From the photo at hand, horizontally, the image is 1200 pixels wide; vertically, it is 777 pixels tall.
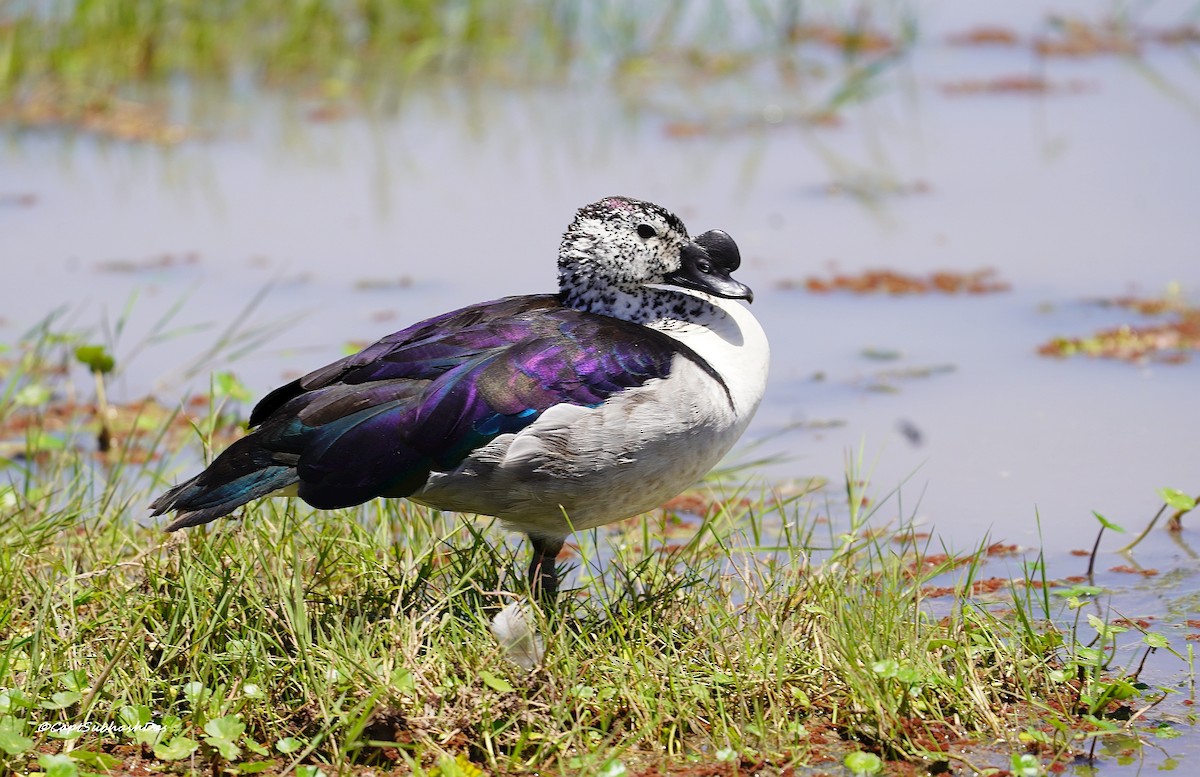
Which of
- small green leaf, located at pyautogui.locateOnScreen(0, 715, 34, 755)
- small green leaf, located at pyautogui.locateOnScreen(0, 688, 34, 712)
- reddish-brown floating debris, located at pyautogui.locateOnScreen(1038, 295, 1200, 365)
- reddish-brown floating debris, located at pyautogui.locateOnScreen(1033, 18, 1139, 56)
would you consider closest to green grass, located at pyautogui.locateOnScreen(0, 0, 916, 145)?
reddish-brown floating debris, located at pyautogui.locateOnScreen(1033, 18, 1139, 56)

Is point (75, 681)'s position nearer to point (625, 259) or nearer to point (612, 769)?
point (612, 769)

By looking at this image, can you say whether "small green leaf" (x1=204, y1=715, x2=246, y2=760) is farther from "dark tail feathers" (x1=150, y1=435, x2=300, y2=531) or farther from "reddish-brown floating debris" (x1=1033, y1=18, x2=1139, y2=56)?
"reddish-brown floating debris" (x1=1033, y1=18, x2=1139, y2=56)

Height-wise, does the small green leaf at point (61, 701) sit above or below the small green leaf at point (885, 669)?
below

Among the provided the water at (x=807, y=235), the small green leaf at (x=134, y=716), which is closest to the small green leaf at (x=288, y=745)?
the small green leaf at (x=134, y=716)

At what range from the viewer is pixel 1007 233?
8.43m

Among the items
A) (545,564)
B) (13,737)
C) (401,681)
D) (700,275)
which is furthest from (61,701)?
(700,275)

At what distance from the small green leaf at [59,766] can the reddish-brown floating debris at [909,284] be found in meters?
4.70

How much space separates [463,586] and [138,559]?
0.84 m

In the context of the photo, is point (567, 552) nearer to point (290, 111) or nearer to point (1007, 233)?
point (1007, 233)

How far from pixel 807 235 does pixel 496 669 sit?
4938 mm

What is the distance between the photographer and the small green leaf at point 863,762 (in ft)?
12.1

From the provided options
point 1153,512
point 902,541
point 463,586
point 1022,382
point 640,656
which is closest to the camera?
point 640,656

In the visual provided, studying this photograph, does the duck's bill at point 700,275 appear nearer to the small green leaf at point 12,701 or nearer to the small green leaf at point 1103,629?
the small green leaf at point 1103,629

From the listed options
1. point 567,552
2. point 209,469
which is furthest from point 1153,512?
point 209,469
